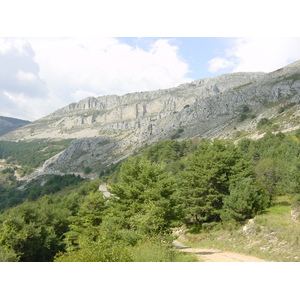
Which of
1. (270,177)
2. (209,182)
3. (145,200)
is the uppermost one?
(270,177)

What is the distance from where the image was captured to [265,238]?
20.1m

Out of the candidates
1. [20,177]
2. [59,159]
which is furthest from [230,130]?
[20,177]

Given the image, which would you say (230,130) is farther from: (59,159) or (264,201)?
(59,159)

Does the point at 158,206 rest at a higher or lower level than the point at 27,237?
higher

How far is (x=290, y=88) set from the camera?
139 m

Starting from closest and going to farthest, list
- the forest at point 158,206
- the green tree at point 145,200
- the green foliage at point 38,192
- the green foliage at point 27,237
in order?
1. the green tree at point 145,200
2. the forest at point 158,206
3. the green foliage at point 27,237
4. the green foliage at point 38,192

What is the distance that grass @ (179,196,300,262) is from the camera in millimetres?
17609

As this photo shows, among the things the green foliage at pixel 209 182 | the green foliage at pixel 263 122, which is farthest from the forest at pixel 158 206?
the green foliage at pixel 263 122

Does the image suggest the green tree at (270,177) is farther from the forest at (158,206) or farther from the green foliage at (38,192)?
the green foliage at (38,192)

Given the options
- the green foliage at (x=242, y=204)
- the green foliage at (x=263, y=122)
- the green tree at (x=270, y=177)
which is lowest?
the green foliage at (x=242, y=204)

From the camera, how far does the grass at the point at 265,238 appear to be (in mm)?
17609

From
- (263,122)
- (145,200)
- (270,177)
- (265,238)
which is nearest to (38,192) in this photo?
(145,200)

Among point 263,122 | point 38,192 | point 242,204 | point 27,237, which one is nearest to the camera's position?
point 27,237

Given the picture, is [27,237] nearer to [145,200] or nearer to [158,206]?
[145,200]
